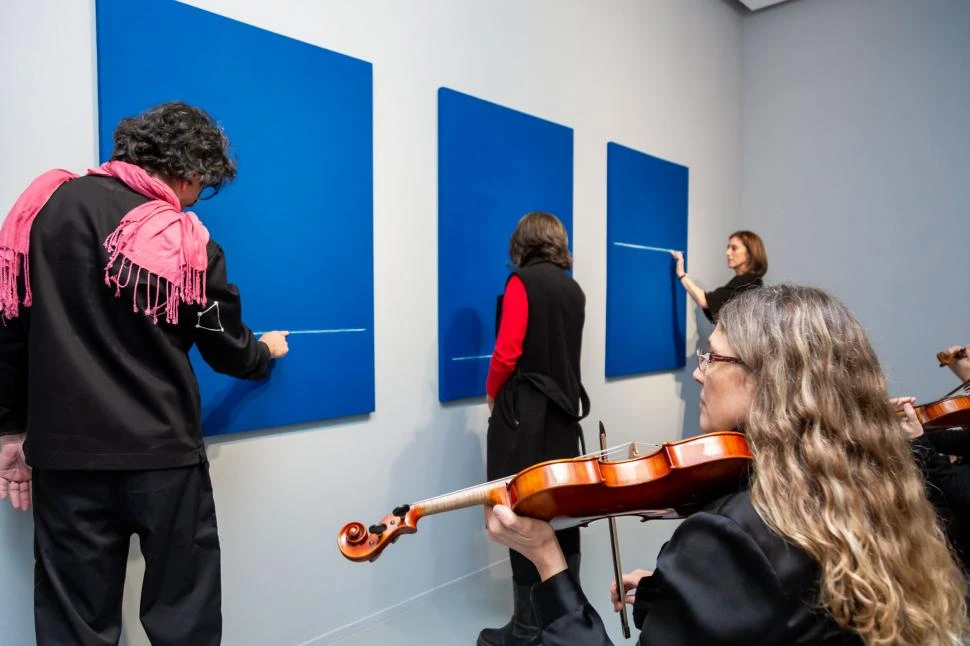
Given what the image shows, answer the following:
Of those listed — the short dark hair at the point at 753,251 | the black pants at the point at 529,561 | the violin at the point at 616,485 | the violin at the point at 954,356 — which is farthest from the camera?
the short dark hair at the point at 753,251

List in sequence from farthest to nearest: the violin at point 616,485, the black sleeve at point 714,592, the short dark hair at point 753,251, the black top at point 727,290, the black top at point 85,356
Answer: the short dark hair at point 753,251
the black top at point 727,290
the black top at point 85,356
the violin at point 616,485
the black sleeve at point 714,592

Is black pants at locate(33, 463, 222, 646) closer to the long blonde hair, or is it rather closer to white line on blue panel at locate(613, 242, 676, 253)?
the long blonde hair

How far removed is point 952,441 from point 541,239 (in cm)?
151

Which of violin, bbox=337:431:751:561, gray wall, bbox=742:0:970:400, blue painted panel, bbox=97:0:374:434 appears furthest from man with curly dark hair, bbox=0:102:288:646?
gray wall, bbox=742:0:970:400

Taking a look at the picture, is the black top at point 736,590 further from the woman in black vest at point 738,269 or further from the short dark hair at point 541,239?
the woman in black vest at point 738,269

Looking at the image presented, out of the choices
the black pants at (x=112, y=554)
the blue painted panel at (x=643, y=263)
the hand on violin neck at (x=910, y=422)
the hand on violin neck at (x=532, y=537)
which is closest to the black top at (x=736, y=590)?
the hand on violin neck at (x=532, y=537)

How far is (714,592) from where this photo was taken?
0.83 m

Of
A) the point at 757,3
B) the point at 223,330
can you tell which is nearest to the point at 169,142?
the point at 223,330

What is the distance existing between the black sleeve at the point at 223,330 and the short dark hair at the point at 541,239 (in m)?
1.09

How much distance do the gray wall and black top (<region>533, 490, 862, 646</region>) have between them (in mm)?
3553

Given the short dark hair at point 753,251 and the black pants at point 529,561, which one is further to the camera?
the short dark hair at point 753,251

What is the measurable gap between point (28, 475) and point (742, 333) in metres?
1.56

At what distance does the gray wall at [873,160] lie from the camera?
3838 mm

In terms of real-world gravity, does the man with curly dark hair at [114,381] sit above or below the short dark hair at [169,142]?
below
